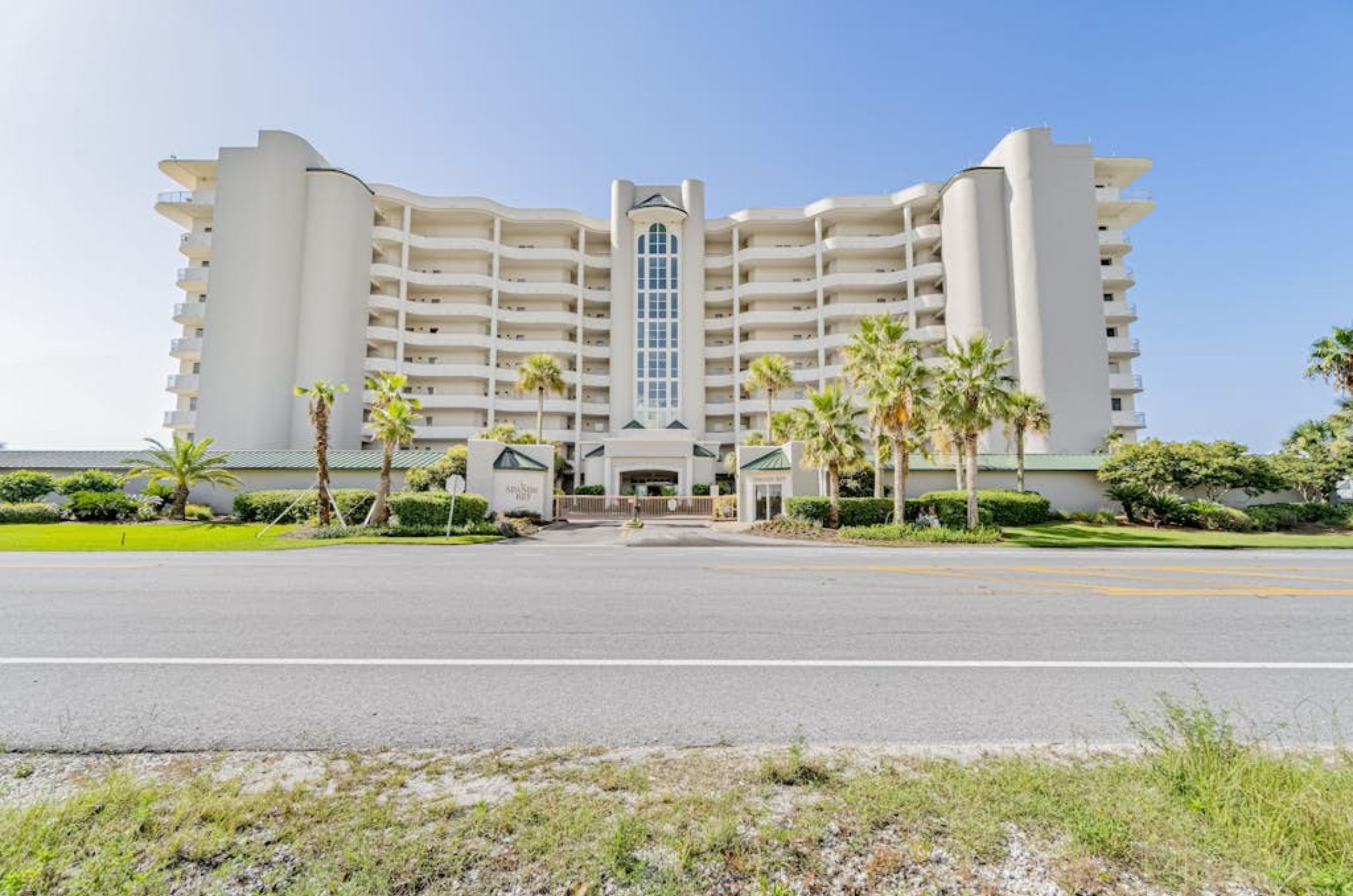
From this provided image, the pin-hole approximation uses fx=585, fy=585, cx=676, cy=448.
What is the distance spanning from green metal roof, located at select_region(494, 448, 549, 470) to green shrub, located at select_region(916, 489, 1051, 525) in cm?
2164

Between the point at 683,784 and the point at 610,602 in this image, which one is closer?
the point at 683,784

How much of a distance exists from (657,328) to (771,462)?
2733 centimetres

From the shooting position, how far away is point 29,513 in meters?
29.4

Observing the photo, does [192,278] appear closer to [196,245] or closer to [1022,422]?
[196,245]

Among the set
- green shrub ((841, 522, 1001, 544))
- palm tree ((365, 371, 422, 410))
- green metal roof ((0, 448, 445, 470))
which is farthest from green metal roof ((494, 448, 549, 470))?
green shrub ((841, 522, 1001, 544))

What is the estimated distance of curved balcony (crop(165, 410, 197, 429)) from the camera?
48125mm

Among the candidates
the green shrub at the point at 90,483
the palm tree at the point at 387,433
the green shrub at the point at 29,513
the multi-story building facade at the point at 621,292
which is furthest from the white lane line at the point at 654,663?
the multi-story building facade at the point at 621,292

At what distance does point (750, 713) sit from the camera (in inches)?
196

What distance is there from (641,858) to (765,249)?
2320 inches

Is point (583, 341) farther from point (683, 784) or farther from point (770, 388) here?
point (683, 784)

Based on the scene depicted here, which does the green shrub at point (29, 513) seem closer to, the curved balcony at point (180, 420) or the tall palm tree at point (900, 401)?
the curved balcony at point (180, 420)

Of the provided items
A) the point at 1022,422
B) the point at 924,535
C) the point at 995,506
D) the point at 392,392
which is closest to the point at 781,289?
the point at 1022,422

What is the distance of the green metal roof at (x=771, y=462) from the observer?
33.0 meters

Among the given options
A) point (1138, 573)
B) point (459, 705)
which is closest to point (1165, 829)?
point (459, 705)
